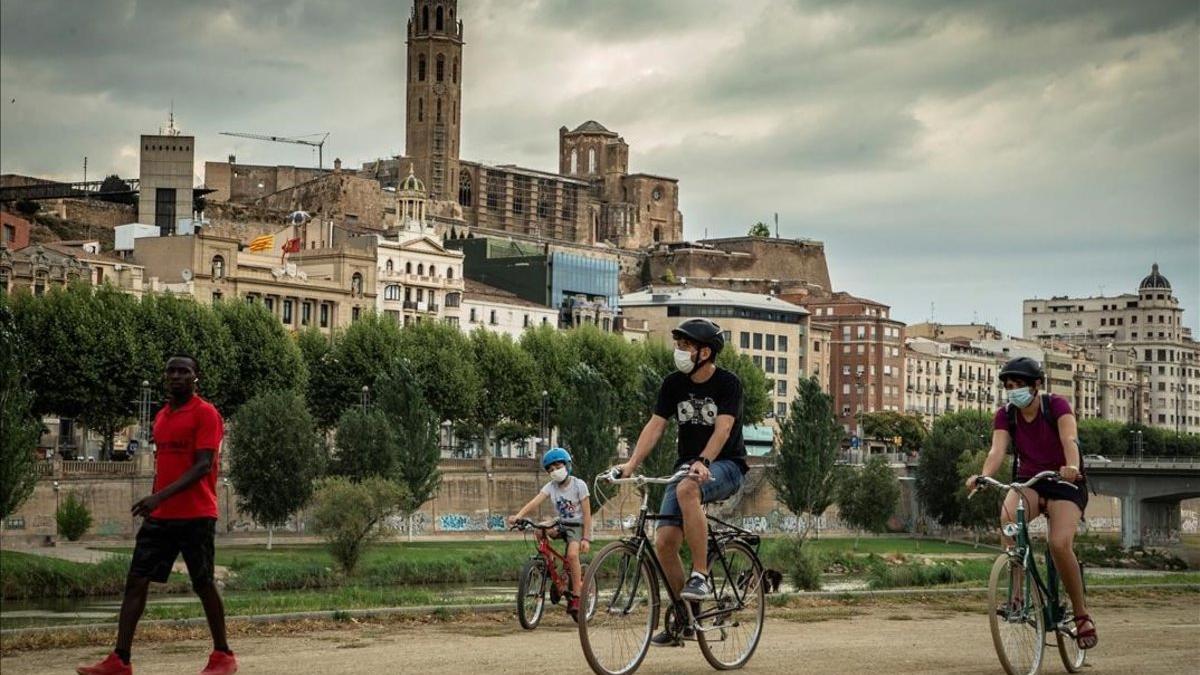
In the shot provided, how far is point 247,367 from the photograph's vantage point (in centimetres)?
8681

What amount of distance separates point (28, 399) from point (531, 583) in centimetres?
4155

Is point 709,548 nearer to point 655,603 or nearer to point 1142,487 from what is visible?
point 655,603

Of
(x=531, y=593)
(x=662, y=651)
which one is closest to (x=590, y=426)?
(x=531, y=593)

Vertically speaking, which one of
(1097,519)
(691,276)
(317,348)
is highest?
(691,276)

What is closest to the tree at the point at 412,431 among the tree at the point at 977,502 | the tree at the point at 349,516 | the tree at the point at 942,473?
the tree at the point at 349,516

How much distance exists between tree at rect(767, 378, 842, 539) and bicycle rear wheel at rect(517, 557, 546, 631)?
72711 millimetres

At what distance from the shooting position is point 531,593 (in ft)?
66.8

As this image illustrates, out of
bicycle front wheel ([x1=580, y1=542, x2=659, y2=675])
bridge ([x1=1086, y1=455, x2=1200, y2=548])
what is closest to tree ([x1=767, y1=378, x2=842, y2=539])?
bridge ([x1=1086, y1=455, x2=1200, y2=548])

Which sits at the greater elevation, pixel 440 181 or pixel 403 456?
pixel 440 181

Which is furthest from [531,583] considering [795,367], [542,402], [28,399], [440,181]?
[440,181]

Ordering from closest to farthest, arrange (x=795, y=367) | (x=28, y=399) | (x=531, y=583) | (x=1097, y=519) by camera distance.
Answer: (x=531, y=583), (x=28, y=399), (x=1097, y=519), (x=795, y=367)

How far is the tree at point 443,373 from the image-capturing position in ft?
318

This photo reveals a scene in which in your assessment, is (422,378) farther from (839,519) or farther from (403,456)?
(839,519)

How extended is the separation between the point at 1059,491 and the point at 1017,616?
4.60 ft
